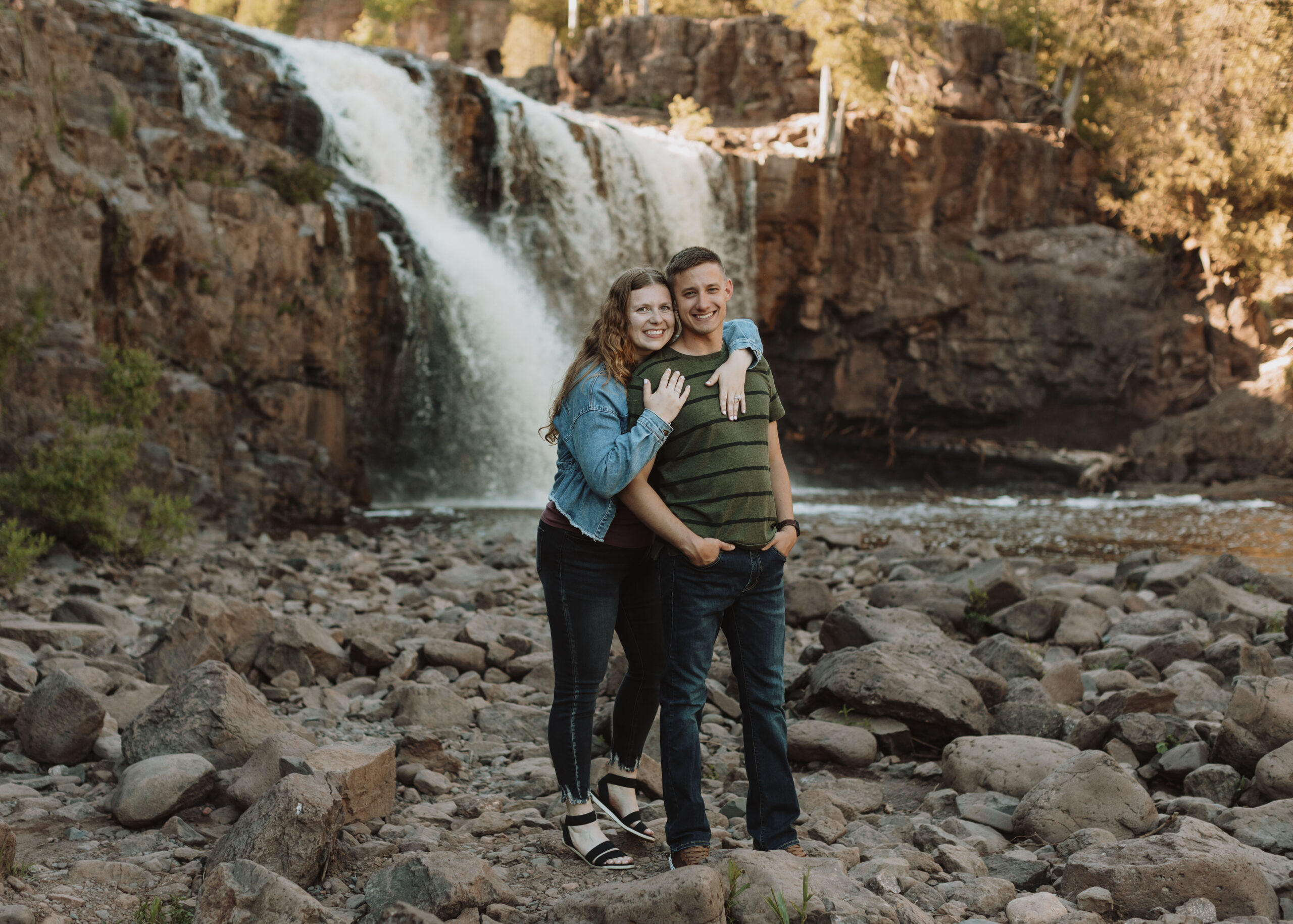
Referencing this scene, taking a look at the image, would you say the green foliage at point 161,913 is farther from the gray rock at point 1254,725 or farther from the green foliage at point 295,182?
the green foliage at point 295,182

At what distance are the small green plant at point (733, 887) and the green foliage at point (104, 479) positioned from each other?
7626mm

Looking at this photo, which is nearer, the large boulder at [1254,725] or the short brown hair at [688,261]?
the short brown hair at [688,261]

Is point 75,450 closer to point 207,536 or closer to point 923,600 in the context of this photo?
point 207,536

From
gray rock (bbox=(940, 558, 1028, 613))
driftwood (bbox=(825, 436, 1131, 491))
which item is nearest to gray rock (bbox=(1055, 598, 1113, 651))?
gray rock (bbox=(940, 558, 1028, 613))

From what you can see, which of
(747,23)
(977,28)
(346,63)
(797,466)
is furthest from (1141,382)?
(346,63)

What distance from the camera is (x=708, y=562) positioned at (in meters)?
3.17

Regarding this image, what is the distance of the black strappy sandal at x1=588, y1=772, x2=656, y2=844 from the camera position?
3.63 m

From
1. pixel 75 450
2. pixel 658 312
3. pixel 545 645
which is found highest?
pixel 658 312

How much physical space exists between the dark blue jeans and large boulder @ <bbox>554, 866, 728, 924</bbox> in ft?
1.39

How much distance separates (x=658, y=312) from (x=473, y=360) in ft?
46.2

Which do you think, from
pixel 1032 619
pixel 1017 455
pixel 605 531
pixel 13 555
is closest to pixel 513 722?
pixel 605 531

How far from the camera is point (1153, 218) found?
79.8ft

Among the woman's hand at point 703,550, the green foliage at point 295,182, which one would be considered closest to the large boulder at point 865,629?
the woman's hand at point 703,550

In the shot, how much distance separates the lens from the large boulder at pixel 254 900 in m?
2.71
